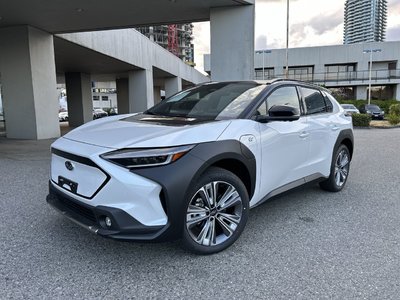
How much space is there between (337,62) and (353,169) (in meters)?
44.5

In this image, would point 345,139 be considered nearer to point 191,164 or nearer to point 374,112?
point 191,164

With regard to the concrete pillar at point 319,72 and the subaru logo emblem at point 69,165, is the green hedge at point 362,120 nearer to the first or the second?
the subaru logo emblem at point 69,165

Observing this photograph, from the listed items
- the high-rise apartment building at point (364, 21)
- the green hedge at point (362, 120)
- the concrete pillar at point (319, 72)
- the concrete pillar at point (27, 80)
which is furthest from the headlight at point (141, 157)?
the high-rise apartment building at point (364, 21)

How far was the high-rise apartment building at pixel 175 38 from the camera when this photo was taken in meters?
104

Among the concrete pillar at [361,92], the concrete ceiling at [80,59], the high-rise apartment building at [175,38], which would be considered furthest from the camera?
the high-rise apartment building at [175,38]

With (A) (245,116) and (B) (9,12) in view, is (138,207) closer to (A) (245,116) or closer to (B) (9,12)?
(A) (245,116)

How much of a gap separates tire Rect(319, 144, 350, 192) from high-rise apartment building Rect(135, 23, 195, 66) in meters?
96.7

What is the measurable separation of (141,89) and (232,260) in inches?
836

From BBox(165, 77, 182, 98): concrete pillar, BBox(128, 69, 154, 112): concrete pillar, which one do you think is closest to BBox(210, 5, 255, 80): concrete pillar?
BBox(128, 69, 154, 112): concrete pillar

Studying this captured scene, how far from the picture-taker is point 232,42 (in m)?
9.48

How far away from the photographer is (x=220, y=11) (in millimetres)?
9477

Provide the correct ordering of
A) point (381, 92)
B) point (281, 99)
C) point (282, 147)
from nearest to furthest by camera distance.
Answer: point (282, 147) → point (281, 99) → point (381, 92)

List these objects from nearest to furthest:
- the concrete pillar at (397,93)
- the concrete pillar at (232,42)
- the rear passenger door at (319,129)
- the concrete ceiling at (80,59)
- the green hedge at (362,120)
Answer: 1. the rear passenger door at (319,129)
2. the concrete pillar at (232,42)
3. the concrete ceiling at (80,59)
4. the green hedge at (362,120)
5. the concrete pillar at (397,93)

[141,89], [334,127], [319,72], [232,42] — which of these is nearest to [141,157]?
[334,127]
